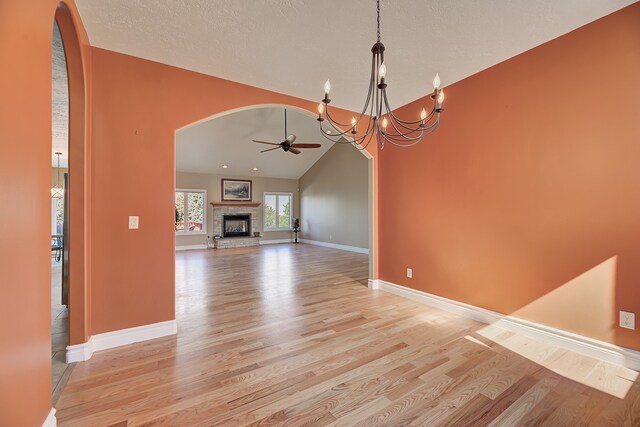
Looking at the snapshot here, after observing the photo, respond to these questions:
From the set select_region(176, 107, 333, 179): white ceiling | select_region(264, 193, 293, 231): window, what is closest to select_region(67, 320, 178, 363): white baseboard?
select_region(176, 107, 333, 179): white ceiling

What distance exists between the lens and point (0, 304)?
3.43ft

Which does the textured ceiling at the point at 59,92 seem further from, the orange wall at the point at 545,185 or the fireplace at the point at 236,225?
the fireplace at the point at 236,225

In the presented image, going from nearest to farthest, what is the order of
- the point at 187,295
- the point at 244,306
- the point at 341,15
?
the point at 341,15 < the point at 244,306 < the point at 187,295

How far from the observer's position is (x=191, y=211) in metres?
9.32

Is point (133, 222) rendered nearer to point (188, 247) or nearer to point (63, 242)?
point (63, 242)

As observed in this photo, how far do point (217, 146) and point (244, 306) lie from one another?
5.90 meters

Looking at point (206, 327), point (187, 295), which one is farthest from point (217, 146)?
point (206, 327)

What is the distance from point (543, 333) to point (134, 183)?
4.20 m

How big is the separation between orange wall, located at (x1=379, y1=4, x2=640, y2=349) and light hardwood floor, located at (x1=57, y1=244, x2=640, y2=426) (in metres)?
0.51

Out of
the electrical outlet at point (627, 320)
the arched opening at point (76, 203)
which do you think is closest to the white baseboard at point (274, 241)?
the arched opening at point (76, 203)

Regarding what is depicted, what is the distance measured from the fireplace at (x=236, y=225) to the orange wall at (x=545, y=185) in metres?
7.77

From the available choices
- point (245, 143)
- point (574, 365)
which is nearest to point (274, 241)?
point (245, 143)

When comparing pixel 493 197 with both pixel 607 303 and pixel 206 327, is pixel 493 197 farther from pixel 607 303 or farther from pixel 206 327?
pixel 206 327

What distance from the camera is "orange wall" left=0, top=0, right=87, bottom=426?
1.08 meters
